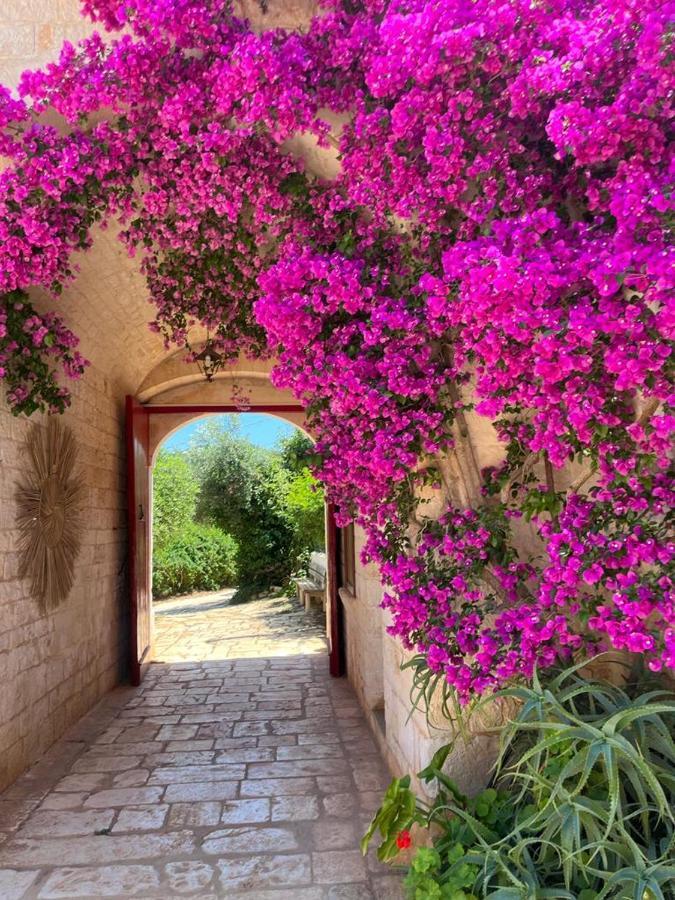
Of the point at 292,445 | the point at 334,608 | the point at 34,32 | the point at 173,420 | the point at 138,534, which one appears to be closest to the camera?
the point at 34,32

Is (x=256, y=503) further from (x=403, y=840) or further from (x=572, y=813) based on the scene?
(x=572, y=813)

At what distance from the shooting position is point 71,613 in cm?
435

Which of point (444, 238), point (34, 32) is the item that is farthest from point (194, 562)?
point (444, 238)

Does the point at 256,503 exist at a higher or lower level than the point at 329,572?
higher

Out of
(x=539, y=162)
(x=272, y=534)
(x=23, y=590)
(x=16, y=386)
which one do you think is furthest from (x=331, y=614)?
(x=272, y=534)

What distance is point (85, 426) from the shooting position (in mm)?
4824

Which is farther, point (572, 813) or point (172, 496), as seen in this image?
point (172, 496)

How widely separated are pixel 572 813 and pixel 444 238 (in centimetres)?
164

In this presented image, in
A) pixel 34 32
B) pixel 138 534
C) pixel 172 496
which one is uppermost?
pixel 34 32

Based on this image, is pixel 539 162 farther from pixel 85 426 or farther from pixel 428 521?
pixel 85 426

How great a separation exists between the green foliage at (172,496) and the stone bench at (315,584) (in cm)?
422

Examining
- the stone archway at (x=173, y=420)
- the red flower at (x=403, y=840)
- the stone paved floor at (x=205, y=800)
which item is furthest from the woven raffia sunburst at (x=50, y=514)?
the red flower at (x=403, y=840)

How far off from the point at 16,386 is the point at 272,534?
995 cm

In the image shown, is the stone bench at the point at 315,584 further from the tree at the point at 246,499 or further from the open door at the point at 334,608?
the open door at the point at 334,608
